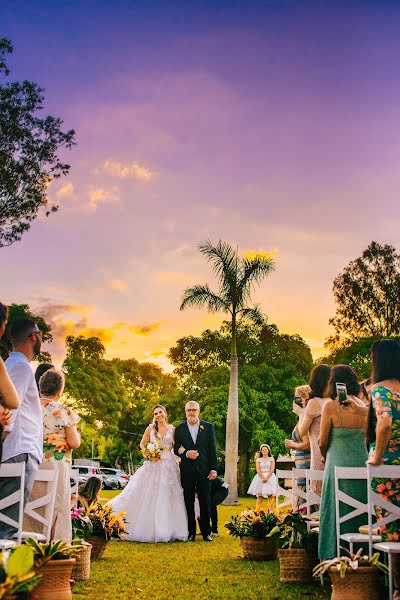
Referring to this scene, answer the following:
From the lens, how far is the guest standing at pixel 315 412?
8469 mm

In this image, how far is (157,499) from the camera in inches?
516

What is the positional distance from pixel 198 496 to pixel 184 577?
4.96 metres

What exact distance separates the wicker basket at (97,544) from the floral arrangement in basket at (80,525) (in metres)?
0.59

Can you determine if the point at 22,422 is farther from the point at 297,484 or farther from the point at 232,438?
the point at 232,438

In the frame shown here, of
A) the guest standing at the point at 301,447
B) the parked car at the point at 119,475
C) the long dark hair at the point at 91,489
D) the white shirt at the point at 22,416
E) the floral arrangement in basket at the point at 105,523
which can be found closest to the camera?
the white shirt at the point at 22,416

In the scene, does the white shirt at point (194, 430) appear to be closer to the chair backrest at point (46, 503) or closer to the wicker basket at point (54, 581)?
the chair backrest at point (46, 503)

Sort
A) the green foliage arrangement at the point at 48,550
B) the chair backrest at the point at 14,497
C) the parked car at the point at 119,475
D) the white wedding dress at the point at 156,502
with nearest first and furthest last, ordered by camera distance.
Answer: the green foliage arrangement at the point at 48,550
the chair backrest at the point at 14,497
the white wedding dress at the point at 156,502
the parked car at the point at 119,475

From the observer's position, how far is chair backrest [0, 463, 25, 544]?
5.51 m

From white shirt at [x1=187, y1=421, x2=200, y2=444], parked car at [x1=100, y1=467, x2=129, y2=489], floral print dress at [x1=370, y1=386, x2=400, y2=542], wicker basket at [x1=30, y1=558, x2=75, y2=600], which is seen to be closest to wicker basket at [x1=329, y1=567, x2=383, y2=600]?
floral print dress at [x1=370, y1=386, x2=400, y2=542]

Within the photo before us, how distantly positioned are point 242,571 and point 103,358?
53.1 m

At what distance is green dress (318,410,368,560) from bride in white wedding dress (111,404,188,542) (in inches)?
250

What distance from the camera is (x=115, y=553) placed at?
11.0 metres

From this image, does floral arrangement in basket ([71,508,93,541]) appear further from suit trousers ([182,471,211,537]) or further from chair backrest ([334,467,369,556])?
suit trousers ([182,471,211,537])

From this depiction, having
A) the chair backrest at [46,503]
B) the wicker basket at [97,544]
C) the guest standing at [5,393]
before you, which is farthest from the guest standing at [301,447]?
the guest standing at [5,393]
